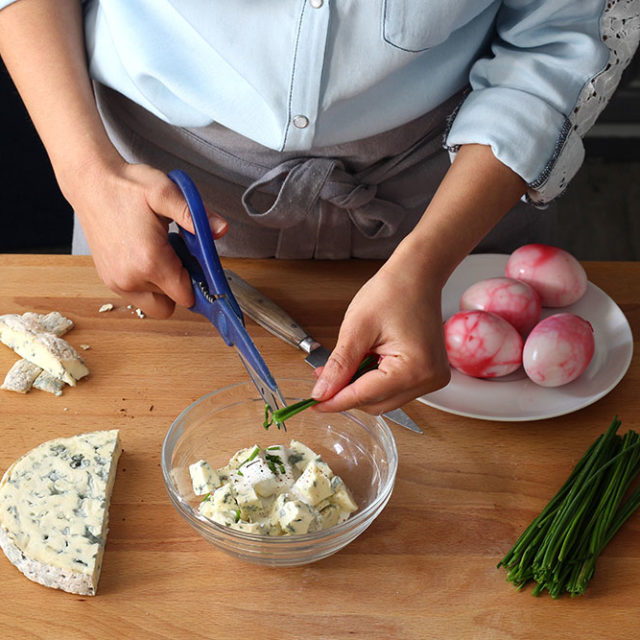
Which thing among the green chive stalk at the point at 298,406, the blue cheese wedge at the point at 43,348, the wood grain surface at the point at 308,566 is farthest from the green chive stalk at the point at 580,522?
the blue cheese wedge at the point at 43,348

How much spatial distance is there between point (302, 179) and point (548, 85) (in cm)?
41

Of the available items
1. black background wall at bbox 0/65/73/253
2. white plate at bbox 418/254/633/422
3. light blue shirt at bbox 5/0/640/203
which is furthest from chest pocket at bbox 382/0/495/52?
black background wall at bbox 0/65/73/253

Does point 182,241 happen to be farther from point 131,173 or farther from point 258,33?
point 258,33

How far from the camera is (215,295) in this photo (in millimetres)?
1083

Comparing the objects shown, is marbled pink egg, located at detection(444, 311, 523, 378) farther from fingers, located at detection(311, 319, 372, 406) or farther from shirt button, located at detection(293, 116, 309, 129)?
shirt button, located at detection(293, 116, 309, 129)

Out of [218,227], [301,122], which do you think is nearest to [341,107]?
[301,122]

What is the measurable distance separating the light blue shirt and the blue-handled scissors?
201 mm

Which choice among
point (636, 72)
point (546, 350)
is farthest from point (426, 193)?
point (636, 72)

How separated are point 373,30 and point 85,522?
2.52ft

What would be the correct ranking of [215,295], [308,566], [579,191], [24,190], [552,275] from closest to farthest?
[308,566]
[215,295]
[552,275]
[24,190]
[579,191]

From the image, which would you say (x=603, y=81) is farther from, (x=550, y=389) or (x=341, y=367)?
(x=341, y=367)

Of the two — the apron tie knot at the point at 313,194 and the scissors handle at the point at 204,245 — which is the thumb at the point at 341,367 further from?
the apron tie knot at the point at 313,194

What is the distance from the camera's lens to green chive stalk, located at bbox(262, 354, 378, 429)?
0.99 meters

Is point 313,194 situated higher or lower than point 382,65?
lower
